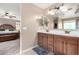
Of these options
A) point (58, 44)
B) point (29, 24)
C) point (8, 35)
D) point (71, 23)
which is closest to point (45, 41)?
point (58, 44)

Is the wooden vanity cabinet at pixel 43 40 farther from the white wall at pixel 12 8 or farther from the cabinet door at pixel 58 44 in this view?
the white wall at pixel 12 8

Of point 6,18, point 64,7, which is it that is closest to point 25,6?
point 6,18

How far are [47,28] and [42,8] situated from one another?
0.50 metres

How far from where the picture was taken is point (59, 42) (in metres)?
2.00

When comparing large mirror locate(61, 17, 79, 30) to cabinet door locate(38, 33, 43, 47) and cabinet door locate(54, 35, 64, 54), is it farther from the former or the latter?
cabinet door locate(38, 33, 43, 47)

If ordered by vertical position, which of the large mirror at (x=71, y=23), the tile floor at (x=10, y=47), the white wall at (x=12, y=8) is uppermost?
the white wall at (x=12, y=8)

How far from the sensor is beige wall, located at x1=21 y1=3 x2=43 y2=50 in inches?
76.0

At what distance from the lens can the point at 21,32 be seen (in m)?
1.91

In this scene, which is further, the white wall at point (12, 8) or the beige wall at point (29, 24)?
the beige wall at point (29, 24)

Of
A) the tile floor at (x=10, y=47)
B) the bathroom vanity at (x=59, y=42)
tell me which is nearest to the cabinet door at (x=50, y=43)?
the bathroom vanity at (x=59, y=42)

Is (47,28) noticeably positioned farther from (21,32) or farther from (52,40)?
(21,32)

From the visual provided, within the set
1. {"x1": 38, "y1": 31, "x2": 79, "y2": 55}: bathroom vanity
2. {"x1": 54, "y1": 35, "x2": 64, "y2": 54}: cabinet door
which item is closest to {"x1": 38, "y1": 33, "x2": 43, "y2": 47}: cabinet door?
{"x1": 38, "y1": 31, "x2": 79, "y2": 55}: bathroom vanity

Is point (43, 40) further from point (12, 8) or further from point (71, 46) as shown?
point (12, 8)

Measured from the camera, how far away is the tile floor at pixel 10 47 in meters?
1.79
